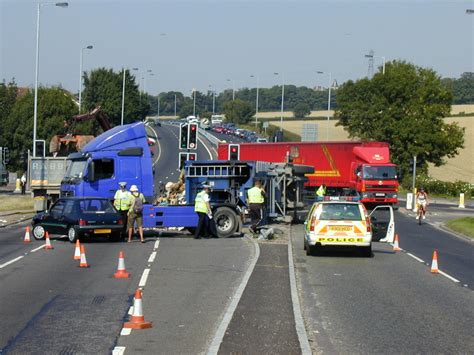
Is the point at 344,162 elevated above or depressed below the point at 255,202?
above

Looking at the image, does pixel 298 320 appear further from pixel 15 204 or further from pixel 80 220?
pixel 15 204

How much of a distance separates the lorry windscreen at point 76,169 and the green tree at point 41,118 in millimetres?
43610

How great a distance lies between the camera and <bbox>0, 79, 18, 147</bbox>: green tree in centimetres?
7944

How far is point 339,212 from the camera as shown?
22.4 metres

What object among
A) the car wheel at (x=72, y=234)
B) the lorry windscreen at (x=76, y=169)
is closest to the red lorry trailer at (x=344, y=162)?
the lorry windscreen at (x=76, y=169)

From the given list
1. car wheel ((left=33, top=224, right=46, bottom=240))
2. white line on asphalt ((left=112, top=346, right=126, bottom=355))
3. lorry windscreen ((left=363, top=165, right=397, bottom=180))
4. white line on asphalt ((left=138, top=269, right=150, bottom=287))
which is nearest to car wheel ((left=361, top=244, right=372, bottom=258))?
white line on asphalt ((left=138, top=269, right=150, bottom=287))

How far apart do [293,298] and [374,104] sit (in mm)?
68635

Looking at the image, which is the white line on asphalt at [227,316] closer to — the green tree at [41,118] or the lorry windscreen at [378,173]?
the lorry windscreen at [378,173]

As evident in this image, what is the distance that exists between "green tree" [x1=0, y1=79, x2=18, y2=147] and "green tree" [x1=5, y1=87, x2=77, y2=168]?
0.45 m

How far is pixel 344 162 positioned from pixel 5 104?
153 ft

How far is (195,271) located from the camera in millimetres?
18531

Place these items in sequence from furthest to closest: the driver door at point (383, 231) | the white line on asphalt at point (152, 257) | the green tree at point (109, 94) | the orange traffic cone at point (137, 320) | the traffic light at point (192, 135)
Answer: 1. the green tree at point (109, 94)
2. the traffic light at point (192, 135)
3. the driver door at point (383, 231)
4. the white line on asphalt at point (152, 257)
5. the orange traffic cone at point (137, 320)

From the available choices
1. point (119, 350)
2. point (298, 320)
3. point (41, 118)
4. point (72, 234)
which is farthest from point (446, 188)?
point (119, 350)

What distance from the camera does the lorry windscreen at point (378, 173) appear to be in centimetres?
4872
